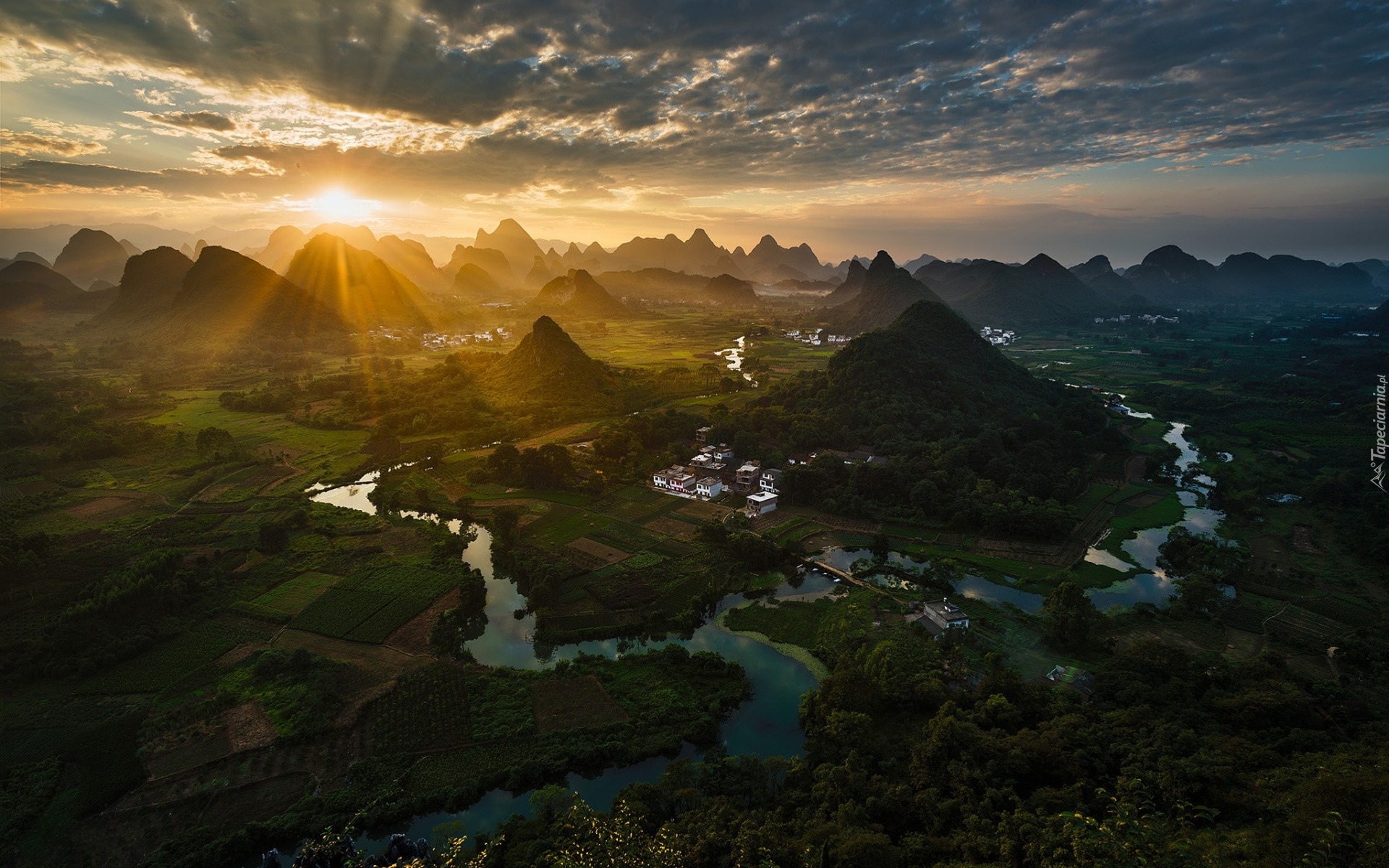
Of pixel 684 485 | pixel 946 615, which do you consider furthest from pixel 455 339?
pixel 946 615

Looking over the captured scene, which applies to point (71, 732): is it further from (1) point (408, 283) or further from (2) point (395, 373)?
(1) point (408, 283)

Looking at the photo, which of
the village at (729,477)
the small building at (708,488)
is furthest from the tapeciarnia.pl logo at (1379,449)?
the small building at (708,488)

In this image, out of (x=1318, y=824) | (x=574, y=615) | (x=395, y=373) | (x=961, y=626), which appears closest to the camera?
(x=1318, y=824)

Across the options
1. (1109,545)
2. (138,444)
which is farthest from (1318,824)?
(138,444)

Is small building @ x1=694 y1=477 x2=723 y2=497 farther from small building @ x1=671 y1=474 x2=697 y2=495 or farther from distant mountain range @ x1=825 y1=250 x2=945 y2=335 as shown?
distant mountain range @ x1=825 y1=250 x2=945 y2=335

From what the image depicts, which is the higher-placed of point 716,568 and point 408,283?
point 408,283

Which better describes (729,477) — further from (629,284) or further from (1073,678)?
(629,284)
